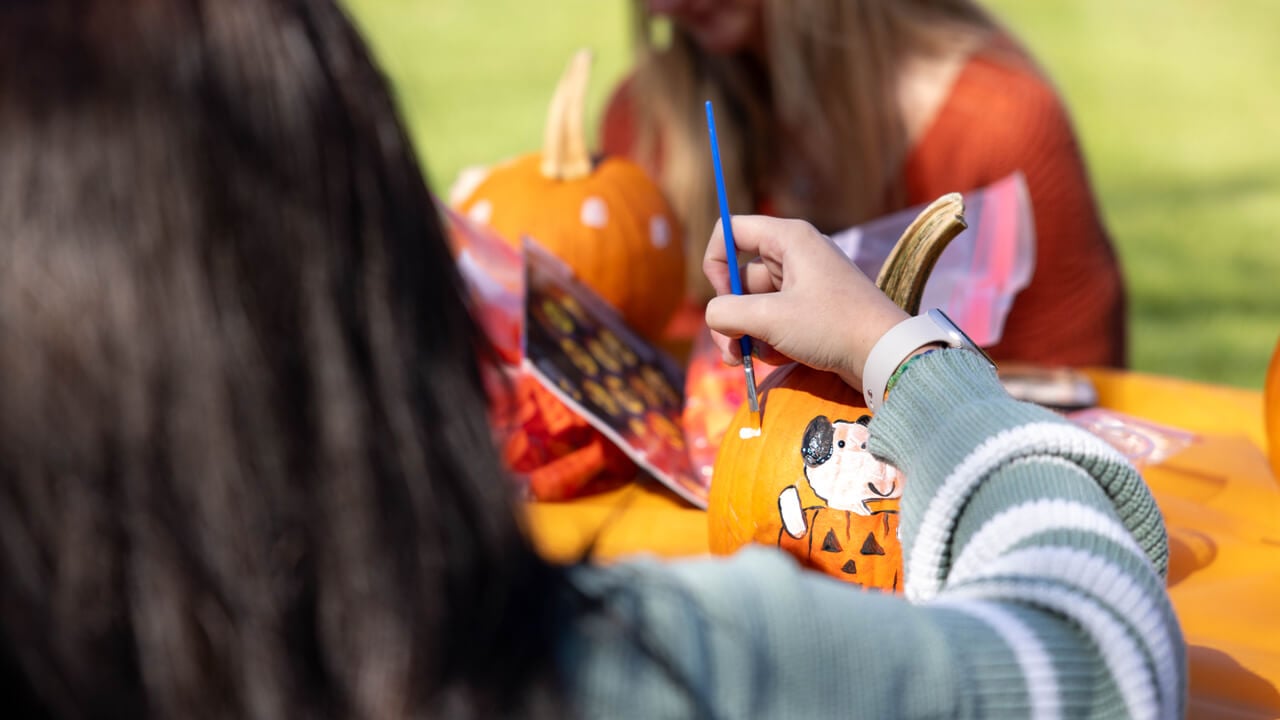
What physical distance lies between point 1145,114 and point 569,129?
5204mm

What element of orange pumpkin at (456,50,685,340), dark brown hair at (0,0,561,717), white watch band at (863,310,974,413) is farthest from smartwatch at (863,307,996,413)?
orange pumpkin at (456,50,685,340)

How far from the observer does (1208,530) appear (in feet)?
3.72

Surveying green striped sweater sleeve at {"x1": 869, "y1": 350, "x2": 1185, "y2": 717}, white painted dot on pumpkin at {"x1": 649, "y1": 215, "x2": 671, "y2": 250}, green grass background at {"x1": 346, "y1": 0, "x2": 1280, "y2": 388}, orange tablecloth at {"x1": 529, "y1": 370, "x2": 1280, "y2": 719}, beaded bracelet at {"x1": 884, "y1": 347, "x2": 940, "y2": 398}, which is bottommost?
green grass background at {"x1": 346, "y1": 0, "x2": 1280, "y2": 388}

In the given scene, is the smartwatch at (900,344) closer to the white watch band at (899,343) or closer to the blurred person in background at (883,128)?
the white watch band at (899,343)

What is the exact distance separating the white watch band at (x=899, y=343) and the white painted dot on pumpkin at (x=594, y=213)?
72 centimetres

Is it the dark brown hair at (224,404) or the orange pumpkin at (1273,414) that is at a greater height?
the dark brown hair at (224,404)

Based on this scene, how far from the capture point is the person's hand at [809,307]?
0.86 m

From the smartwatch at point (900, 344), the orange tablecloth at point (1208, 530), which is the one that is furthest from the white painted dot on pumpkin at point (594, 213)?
the smartwatch at point (900, 344)

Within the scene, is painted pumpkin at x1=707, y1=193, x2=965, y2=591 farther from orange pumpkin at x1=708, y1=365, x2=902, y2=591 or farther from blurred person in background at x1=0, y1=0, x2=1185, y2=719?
blurred person in background at x1=0, y1=0, x2=1185, y2=719

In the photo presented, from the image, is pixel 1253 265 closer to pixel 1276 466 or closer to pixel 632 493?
pixel 1276 466

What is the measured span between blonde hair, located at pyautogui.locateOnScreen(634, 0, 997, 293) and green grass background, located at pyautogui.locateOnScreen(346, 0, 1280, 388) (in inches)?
34.7

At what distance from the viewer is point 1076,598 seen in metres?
0.65

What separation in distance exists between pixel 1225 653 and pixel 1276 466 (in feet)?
1.25

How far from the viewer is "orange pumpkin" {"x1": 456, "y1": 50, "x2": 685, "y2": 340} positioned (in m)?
1.51
